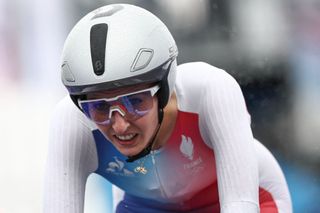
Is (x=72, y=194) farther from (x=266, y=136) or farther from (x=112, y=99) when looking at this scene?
(x=266, y=136)

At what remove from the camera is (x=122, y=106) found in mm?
1841

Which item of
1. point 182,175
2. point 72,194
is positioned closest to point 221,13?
point 182,175

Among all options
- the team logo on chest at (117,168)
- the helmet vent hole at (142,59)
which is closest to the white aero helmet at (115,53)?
the helmet vent hole at (142,59)

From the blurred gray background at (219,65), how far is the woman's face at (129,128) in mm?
1755

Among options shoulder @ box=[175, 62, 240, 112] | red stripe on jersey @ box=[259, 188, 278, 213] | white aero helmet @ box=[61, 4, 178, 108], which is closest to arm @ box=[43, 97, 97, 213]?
white aero helmet @ box=[61, 4, 178, 108]

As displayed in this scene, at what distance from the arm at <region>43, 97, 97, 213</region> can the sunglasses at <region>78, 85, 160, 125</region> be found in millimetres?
147

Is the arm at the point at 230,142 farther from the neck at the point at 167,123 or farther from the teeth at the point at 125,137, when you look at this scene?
the teeth at the point at 125,137

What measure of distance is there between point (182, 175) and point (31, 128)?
5.84 ft

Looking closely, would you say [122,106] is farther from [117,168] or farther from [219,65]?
[219,65]

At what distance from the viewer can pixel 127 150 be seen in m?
1.90

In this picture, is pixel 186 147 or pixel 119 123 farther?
pixel 186 147

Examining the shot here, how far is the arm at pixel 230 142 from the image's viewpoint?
1931 millimetres

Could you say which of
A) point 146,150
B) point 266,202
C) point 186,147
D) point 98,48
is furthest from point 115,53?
point 266,202

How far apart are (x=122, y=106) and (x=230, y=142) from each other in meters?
0.28
